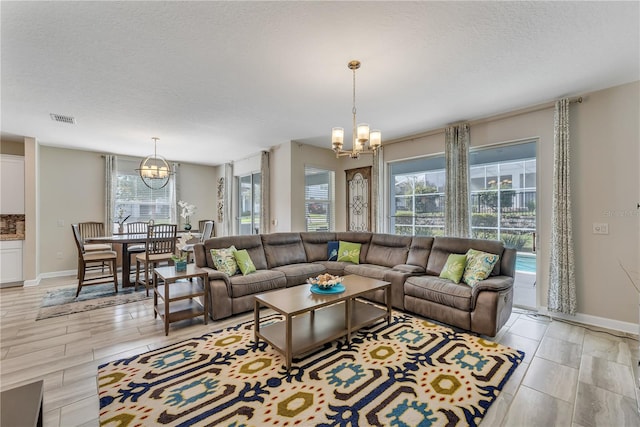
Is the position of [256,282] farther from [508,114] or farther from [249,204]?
[508,114]

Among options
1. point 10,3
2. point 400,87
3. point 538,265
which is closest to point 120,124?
point 10,3

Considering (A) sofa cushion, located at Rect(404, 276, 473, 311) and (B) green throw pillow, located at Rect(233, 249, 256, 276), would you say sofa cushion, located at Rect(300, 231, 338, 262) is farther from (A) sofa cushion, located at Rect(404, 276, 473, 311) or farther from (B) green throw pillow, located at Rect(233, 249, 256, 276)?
(A) sofa cushion, located at Rect(404, 276, 473, 311)

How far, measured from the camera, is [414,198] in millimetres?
5055

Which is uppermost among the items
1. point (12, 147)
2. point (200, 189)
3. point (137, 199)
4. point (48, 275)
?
point (12, 147)

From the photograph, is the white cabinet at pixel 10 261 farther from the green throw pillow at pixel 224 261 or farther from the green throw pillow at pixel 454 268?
the green throw pillow at pixel 454 268

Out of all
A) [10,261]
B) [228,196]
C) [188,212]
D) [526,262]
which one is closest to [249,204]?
[228,196]

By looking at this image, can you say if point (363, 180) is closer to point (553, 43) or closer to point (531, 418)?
point (553, 43)

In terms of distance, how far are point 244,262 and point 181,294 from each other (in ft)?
2.88

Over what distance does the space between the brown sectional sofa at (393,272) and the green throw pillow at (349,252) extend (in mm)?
125

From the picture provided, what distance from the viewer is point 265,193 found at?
19.1 feet

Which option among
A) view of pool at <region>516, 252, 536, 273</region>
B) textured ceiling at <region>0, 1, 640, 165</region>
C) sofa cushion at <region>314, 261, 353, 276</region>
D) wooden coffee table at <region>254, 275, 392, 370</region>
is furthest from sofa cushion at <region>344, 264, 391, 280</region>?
textured ceiling at <region>0, 1, 640, 165</region>

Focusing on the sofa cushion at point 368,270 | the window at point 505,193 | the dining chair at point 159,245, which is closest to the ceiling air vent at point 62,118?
the dining chair at point 159,245

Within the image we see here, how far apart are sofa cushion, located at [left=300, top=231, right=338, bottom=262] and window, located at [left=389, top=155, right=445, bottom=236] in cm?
137

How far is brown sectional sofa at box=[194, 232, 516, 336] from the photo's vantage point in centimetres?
292
